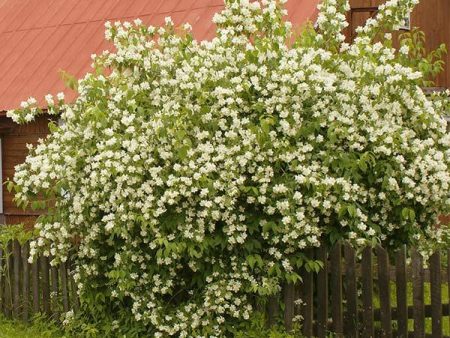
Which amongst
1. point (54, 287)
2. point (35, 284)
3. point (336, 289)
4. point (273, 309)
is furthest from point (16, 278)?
point (336, 289)

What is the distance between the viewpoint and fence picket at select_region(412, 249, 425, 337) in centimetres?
713

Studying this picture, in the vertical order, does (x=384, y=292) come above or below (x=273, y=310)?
above

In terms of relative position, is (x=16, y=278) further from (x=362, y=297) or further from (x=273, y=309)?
(x=362, y=297)

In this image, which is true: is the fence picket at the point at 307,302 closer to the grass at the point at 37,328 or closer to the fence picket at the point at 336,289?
the fence picket at the point at 336,289

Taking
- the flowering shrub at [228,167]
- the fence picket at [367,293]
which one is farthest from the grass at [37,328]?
the fence picket at [367,293]

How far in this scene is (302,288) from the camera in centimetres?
793

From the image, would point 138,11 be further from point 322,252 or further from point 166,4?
point 322,252

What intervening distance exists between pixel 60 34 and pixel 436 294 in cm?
980

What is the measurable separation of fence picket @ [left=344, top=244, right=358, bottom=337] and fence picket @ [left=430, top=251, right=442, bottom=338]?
28.5 inches

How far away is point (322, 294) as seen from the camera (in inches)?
305

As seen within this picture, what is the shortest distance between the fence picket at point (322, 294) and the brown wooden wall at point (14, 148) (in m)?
7.30

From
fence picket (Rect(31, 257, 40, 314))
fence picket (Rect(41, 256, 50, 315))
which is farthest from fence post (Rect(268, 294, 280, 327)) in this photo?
fence picket (Rect(31, 257, 40, 314))

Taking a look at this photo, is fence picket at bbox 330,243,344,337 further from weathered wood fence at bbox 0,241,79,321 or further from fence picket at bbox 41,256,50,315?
fence picket at bbox 41,256,50,315

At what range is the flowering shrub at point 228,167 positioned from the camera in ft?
24.3
